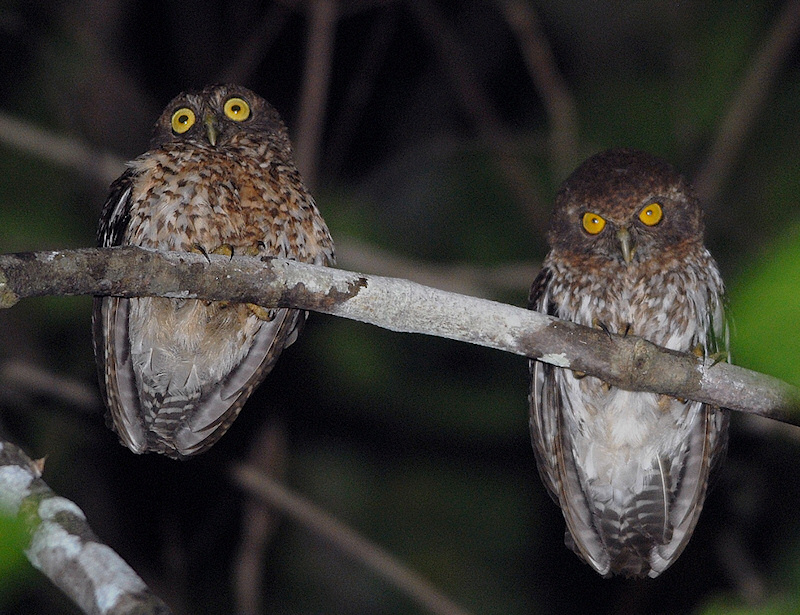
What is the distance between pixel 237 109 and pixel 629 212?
72.0 inches

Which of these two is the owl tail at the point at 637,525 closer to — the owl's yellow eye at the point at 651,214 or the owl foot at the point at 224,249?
the owl's yellow eye at the point at 651,214

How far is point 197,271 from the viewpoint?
293cm

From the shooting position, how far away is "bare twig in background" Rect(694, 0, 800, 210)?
673cm

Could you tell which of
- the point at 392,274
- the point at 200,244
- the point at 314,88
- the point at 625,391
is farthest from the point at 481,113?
the point at 200,244

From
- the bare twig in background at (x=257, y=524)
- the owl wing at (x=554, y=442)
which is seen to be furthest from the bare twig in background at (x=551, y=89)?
the bare twig in background at (x=257, y=524)

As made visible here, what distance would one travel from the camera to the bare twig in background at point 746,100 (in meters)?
6.73

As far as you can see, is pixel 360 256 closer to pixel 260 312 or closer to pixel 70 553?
pixel 260 312

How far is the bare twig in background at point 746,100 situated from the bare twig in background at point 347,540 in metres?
3.38

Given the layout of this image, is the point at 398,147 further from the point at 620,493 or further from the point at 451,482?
the point at 620,493

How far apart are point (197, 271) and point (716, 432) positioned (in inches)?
96.1

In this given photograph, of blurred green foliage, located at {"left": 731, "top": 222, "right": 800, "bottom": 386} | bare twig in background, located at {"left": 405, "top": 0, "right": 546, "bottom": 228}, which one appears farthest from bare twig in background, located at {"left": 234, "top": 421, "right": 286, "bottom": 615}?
blurred green foliage, located at {"left": 731, "top": 222, "right": 800, "bottom": 386}

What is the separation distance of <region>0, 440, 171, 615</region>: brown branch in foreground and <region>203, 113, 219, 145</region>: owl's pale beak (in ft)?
6.17

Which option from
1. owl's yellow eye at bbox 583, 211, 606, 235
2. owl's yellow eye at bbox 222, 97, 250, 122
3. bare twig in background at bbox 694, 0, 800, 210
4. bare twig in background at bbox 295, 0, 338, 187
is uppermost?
bare twig in background at bbox 694, 0, 800, 210

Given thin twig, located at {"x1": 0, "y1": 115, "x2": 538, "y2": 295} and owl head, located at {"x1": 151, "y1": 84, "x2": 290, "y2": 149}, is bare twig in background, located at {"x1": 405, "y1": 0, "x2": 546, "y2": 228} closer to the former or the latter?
thin twig, located at {"x1": 0, "y1": 115, "x2": 538, "y2": 295}
